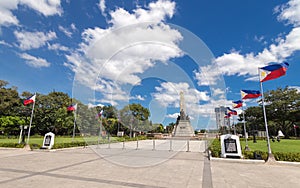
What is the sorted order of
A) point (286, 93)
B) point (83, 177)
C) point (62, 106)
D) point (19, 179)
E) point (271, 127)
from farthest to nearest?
point (271, 127)
point (62, 106)
point (286, 93)
point (83, 177)
point (19, 179)

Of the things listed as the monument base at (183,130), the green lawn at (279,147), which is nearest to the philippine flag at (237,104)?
the green lawn at (279,147)

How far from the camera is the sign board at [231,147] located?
358 inches

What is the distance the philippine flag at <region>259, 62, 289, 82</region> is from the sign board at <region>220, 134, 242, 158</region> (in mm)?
3759

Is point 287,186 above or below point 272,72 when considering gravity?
below

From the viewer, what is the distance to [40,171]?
6.42m

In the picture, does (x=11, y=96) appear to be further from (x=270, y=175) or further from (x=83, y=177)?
(x=270, y=175)

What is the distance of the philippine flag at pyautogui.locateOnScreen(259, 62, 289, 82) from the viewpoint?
8719mm

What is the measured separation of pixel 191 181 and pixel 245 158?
209 inches

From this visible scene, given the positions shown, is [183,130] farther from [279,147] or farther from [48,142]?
[48,142]

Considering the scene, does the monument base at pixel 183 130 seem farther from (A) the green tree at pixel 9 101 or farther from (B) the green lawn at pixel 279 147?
(A) the green tree at pixel 9 101

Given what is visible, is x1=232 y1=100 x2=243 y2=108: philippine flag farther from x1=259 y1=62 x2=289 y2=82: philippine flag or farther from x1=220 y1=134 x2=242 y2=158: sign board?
x1=220 y1=134 x2=242 y2=158: sign board

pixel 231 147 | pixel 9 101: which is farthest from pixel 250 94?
pixel 9 101

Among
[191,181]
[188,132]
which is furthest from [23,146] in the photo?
[188,132]

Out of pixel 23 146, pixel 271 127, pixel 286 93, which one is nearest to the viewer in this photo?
pixel 23 146
